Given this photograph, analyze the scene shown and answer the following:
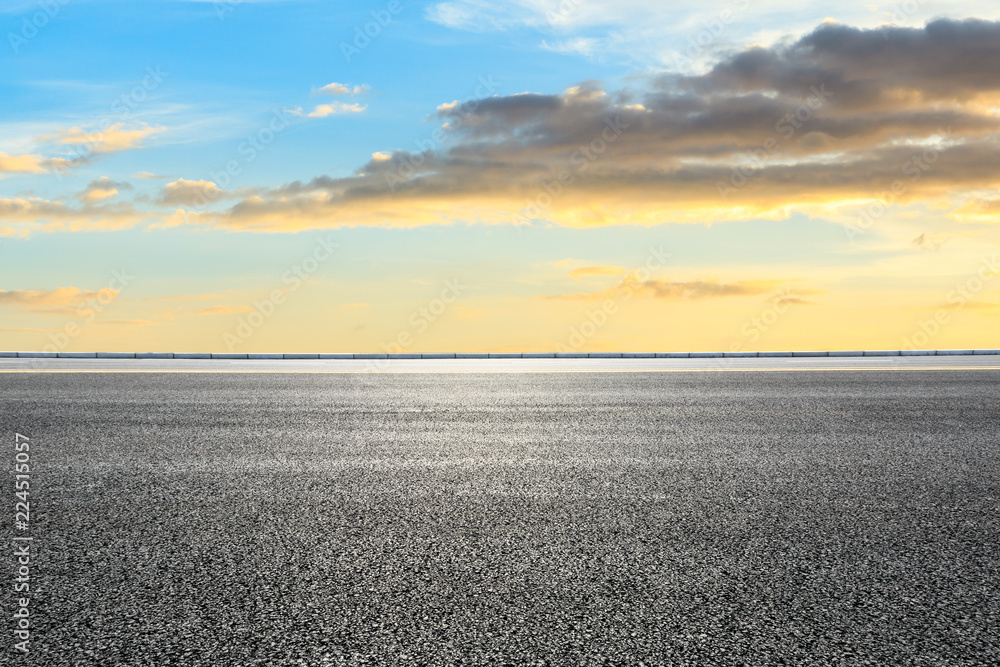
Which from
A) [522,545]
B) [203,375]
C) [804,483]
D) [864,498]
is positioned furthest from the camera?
[203,375]

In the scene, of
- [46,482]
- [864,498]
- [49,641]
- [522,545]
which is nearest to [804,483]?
[864,498]

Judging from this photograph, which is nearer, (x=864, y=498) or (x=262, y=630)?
(x=262, y=630)

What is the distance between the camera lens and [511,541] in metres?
4.27

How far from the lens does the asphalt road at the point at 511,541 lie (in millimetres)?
3029

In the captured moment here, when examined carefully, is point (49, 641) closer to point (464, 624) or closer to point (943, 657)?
point (464, 624)

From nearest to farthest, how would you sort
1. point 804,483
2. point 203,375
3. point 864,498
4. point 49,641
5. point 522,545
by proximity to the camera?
point 49,641
point 522,545
point 864,498
point 804,483
point 203,375

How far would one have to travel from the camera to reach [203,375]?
666 inches

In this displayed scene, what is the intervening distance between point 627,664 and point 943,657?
122cm

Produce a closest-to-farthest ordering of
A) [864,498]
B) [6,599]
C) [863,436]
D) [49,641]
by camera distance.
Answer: [49,641]
[6,599]
[864,498]
[863,436]

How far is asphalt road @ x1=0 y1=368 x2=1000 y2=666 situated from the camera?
3.03 meters

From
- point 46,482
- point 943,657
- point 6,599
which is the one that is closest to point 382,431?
point 46,482

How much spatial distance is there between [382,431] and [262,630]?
5477 millimetres

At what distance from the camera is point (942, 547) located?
4.28 m

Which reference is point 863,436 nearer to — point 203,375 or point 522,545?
point 522,545
